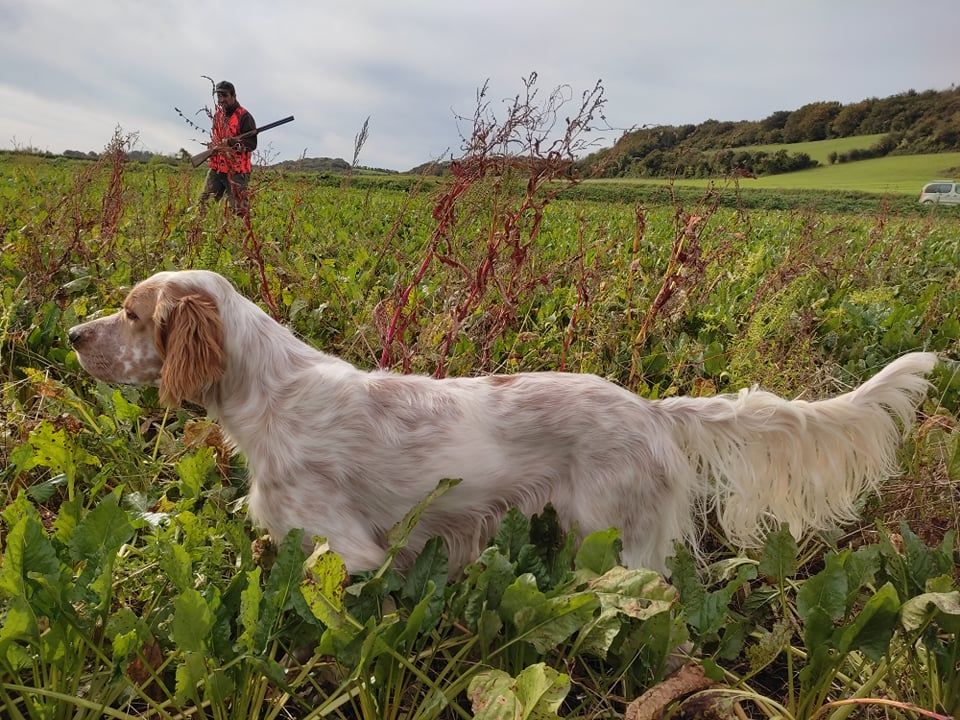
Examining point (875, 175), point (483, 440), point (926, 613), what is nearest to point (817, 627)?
point (926, 613)

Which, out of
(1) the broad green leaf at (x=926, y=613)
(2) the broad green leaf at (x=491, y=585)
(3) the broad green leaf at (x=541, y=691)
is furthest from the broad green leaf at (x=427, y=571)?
(1) the broad green leaf at (x=926, y=613)

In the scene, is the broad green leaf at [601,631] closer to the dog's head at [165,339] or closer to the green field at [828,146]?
the dog's head at [165,339]

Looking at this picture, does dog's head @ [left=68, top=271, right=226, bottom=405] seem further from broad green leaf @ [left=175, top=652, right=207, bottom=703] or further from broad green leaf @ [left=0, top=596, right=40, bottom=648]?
broad green leaf @ [left=175, top=652, right=207, bottom=703]

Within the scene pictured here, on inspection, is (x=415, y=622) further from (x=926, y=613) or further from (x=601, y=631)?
(x=926, y=613)

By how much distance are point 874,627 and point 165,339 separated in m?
2.59

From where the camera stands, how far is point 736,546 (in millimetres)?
2936

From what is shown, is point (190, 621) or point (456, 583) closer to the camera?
point (190, 621)

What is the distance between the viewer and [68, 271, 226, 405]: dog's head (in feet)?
8.28

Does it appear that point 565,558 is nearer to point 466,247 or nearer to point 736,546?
point 736,546

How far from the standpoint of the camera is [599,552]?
6.76 ft

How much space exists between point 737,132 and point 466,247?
173 feet

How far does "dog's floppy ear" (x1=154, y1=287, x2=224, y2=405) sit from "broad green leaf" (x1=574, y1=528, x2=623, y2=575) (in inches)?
59.0

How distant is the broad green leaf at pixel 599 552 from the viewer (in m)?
2.04

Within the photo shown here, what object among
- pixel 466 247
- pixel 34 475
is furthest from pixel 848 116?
pixel 34 475
